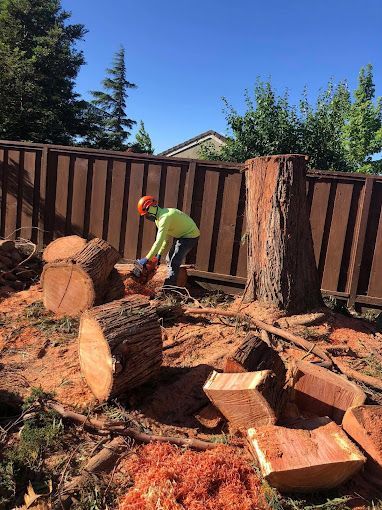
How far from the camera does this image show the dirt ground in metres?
2.80

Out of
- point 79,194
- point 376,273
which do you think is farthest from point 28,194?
point 376,273

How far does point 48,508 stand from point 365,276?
222 inches

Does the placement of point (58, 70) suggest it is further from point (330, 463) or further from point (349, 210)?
point (330, 463)

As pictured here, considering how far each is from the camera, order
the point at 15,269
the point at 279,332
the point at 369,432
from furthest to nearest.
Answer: the point at 15,269 < the point at 279,332 < the point at 369,432

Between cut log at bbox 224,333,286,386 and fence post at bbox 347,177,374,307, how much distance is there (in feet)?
11.8

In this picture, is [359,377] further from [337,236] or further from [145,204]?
[145,204]

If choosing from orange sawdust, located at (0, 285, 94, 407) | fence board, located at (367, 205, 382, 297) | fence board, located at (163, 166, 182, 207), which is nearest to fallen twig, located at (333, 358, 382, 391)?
orange sawdust, located at (0, 285, 94, 407)

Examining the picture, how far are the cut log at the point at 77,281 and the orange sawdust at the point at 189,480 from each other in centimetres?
261

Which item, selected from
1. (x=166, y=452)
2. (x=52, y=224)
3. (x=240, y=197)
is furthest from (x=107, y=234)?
(x=166, y=452)

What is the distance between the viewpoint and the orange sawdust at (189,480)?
7.11ft

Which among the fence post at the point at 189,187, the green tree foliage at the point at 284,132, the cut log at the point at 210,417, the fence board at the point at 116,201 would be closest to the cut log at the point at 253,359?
the cut log at the point at 210,417

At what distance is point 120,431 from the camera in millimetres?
2717

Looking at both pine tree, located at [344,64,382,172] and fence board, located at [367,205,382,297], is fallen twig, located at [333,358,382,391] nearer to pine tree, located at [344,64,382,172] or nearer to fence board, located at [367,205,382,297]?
fence board, located at [367,205,382,297]

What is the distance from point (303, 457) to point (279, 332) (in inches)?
78.9
